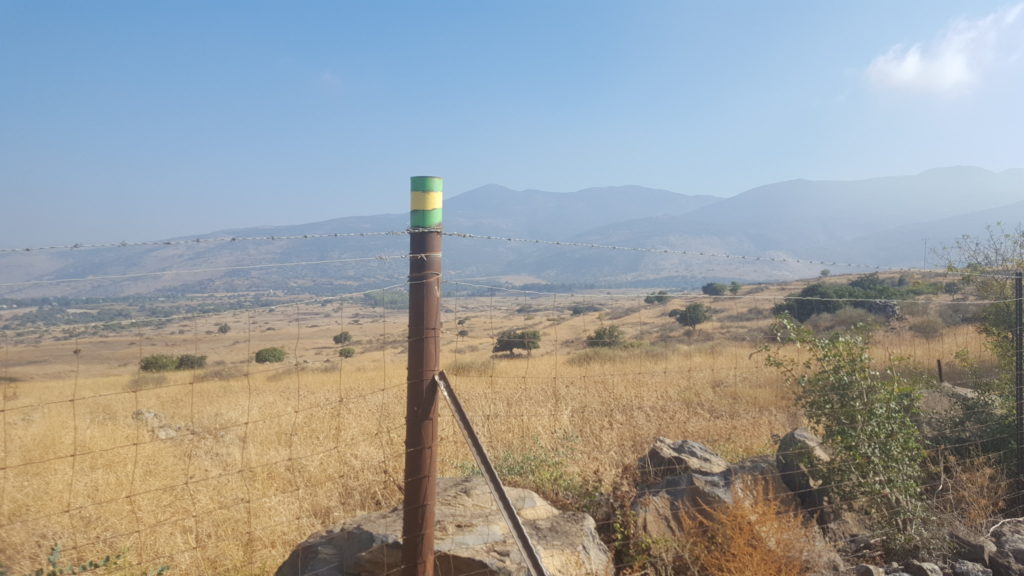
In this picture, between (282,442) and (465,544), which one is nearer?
(465,544)

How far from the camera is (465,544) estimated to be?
157 inches

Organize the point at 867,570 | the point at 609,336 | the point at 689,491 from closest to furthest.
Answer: the point at 867,570, the point at 689,491, the point at 609,336

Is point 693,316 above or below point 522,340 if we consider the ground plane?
below

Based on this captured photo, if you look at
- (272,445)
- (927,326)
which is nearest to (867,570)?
(272,445)

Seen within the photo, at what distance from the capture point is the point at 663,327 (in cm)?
3384

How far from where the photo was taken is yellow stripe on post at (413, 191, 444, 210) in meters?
3.36

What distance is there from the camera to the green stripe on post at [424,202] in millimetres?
3355

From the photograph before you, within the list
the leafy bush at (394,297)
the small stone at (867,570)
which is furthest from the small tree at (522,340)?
the small stone at (867,570)

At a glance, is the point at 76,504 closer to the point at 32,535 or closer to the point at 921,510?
the point at 32,535

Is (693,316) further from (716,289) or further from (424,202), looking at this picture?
(424,202)

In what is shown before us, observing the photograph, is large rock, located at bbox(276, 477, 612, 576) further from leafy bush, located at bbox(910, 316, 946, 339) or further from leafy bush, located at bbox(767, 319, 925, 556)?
leafy bush, located at bbox(910, 316, 946, 339)

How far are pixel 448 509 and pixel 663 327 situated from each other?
100ft

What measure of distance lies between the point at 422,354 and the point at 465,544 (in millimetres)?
1370

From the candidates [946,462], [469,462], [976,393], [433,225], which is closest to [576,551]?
[433,225]
